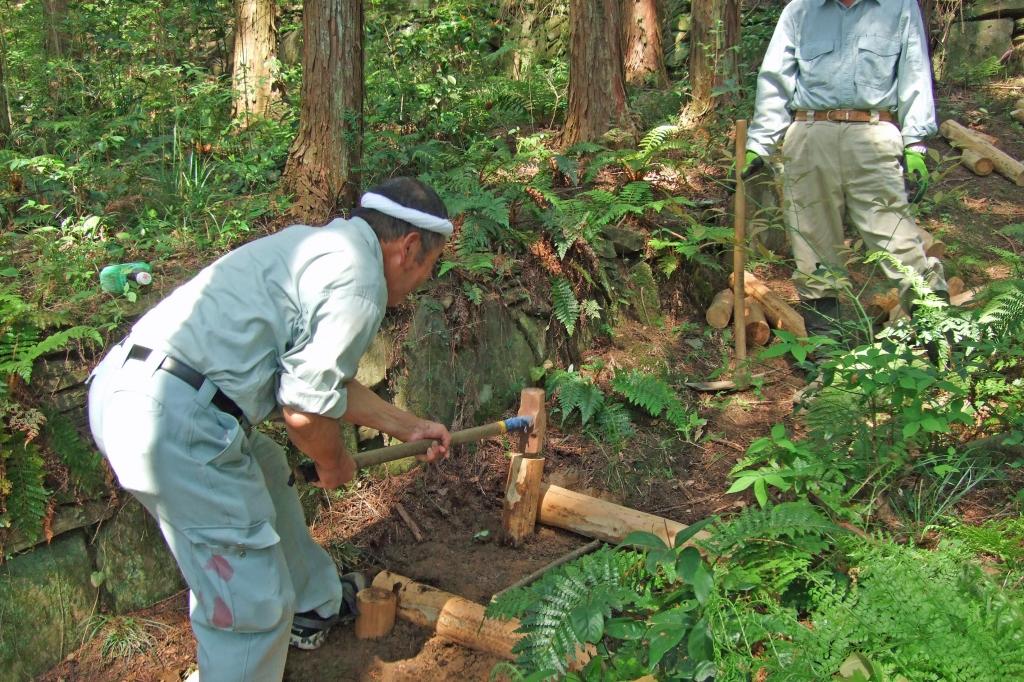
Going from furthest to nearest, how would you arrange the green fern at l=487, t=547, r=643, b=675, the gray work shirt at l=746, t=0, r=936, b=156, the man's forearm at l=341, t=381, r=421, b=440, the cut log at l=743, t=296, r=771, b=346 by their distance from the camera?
1. the cut log at l=743, t=296, r=771, b=346
2. the gray work shirt at l=746, t=0, r=936, b=156
3. the man's forearm at l=341, t=381, r=421, b=440
4. the green fern at l=487, t=547, r=643, b=675

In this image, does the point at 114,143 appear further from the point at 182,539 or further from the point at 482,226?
the point at 182,539

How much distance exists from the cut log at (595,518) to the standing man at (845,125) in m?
1.93

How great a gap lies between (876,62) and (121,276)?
16.5 feet

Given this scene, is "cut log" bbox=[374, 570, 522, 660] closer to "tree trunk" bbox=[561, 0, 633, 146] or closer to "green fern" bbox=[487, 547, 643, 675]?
"green fern" bbox=[487, 547, 643, 675]

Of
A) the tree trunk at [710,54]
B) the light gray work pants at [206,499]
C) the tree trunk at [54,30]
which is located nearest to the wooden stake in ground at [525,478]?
the light gray work pants at [206,499]

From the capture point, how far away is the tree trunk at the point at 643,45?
377 inches

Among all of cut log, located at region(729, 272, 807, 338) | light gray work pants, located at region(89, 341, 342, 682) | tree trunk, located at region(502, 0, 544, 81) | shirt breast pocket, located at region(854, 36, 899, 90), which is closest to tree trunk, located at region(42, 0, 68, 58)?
tree trunk, located at region(502, 0, 544, 81)

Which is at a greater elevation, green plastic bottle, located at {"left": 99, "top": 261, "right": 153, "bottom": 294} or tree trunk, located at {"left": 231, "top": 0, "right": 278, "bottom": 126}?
tree trunk, located at {"left": 231, "top": 0, "right": 278, "bottom": 126}

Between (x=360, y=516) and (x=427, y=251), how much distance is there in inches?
88.0

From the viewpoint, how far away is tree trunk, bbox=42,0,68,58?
808cm

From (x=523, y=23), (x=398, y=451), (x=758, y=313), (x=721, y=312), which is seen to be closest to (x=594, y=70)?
(x=721, y=312)

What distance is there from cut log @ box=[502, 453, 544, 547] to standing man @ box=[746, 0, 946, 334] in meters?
2.21

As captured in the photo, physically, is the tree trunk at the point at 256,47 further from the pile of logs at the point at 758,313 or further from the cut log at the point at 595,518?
the cut log at the point at 595,518

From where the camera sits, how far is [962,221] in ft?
25.0
